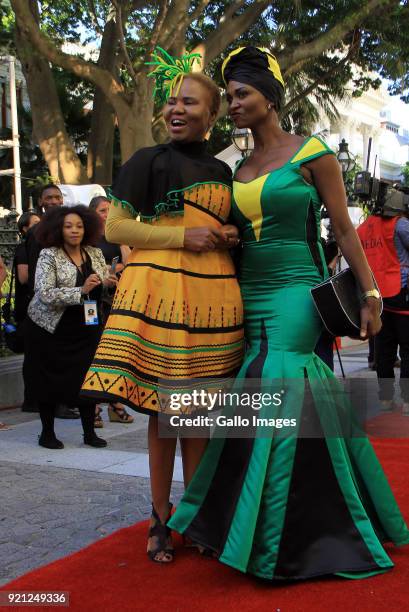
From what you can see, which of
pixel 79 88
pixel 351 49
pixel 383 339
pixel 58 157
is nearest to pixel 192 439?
pixel 383 339

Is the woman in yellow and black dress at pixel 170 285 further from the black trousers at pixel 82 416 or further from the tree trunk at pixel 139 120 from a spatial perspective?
the tree trunk at pixel 139 120

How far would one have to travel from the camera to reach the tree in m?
13.7

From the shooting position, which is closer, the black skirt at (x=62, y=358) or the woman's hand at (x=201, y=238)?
the woman's hand at (x=201, y=238)

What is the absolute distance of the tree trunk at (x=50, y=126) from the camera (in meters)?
15.1

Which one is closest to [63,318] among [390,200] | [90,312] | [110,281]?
[90,312]

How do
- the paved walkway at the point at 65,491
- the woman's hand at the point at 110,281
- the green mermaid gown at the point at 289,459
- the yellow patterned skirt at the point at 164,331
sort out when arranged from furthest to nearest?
the woman's hand at the point at 110,281 → the paved walkway at the point at 65,491 → the yellow patterned skirt at the point at 164,331 → the green mermaid gown at the point at 289,459

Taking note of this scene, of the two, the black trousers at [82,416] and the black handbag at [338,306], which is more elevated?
the black handbag at [338,306]

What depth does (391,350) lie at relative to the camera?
6.82 meters

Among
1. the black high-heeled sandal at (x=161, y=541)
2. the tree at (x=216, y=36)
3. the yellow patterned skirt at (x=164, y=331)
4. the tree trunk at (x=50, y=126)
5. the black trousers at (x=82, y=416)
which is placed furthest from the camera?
the tree trunk at (x=50, y=126)

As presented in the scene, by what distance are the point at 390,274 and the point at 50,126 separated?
10416 mm

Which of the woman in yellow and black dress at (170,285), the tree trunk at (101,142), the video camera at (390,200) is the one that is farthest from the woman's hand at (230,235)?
the tree trunk at (101,142)

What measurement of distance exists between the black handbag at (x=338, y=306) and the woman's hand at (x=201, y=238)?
0.41m

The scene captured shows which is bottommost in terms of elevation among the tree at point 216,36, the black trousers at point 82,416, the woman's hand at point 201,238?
the black trousers at point 82,416

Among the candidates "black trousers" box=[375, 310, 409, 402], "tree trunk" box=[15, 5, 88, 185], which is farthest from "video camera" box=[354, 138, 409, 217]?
"tree trunk" box=[15, 5, 88, 185]
